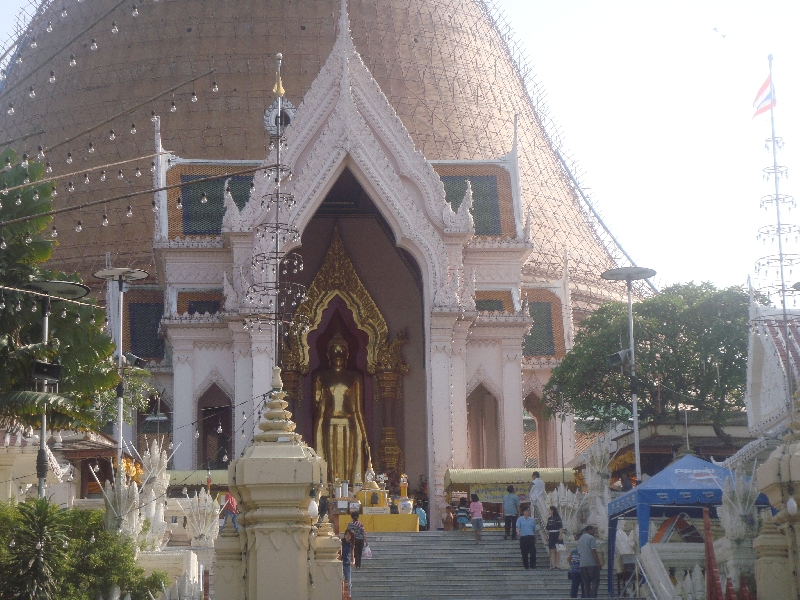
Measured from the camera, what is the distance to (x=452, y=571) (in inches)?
937

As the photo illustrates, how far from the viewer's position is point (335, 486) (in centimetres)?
3266

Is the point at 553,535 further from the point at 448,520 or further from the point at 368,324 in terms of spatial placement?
the point at 368,324

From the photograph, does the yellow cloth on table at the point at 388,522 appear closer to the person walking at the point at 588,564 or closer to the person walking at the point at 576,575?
the person walking at the point at 576,575

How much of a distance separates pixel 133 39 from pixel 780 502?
38.0 meters

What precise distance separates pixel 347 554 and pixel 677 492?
196 inches

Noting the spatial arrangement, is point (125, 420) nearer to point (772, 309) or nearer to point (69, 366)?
point (69, 366)

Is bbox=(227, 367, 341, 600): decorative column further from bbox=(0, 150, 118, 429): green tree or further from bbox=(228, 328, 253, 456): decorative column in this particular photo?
bbox=(228, 328, 253, 456): decorative column

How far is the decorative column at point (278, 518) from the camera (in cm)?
1494

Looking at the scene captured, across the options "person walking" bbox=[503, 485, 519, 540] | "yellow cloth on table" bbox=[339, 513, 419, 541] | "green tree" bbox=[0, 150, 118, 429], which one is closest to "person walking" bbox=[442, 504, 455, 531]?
"yellow cloth on table" bbox=[339, 513, 419, 541]

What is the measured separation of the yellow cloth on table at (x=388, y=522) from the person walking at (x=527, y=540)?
3851 mm

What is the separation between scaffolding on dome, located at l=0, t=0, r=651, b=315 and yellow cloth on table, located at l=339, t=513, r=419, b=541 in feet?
64.3

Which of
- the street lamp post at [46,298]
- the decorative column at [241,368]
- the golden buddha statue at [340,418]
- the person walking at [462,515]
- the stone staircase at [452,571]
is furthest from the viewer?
the golden buddha statue at [340,418]

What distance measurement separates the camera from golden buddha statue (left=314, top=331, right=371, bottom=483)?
35.0 meters

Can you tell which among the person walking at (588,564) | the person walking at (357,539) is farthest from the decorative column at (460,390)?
the person walking at (588,564)
